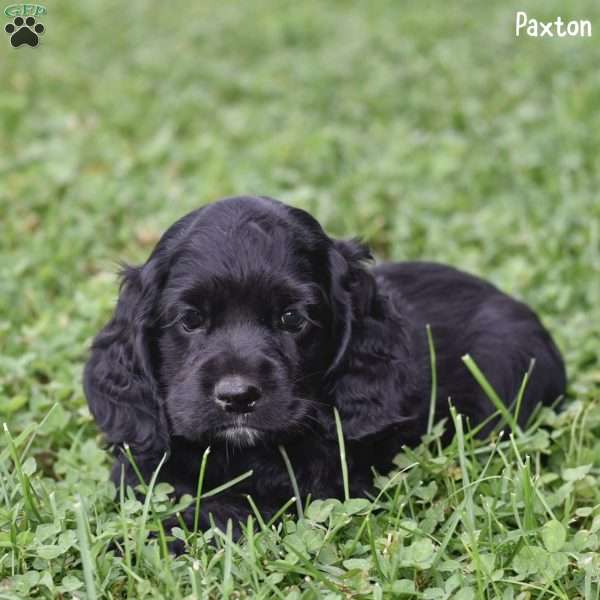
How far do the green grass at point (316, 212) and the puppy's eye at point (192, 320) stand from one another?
0.55 meters

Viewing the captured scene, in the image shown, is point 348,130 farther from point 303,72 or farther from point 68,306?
point 68,306

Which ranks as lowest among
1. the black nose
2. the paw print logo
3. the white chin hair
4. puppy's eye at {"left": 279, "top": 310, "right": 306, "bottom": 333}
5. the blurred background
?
the white chin hair

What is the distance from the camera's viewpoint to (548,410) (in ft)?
13.3

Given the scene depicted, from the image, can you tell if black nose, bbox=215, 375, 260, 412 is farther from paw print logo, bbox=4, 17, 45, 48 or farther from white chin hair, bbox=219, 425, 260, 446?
paw print logo, bbox=4, 17, 45, 48

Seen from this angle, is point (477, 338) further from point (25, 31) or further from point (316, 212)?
point (25, 31)

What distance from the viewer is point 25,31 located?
8000 millimetres

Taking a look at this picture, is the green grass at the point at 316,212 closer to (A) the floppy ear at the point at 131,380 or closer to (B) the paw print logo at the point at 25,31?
(A) the floppy ear at the point at 131,380

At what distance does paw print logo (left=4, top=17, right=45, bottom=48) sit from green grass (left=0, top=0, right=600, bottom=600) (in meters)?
0.40

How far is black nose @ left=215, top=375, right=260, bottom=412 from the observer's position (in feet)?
10.1

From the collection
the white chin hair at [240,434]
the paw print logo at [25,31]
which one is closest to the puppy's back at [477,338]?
the white chin hair at [240,434]

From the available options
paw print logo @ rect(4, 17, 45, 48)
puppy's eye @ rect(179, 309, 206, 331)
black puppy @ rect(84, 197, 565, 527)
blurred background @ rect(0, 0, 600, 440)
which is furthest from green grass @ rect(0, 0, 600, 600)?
puppy's eye @ rect(179, 309, 206, 331)

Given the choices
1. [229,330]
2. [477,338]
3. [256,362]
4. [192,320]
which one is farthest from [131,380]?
[477,338]

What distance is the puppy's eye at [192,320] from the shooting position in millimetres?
3328

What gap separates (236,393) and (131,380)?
1.99 feet
